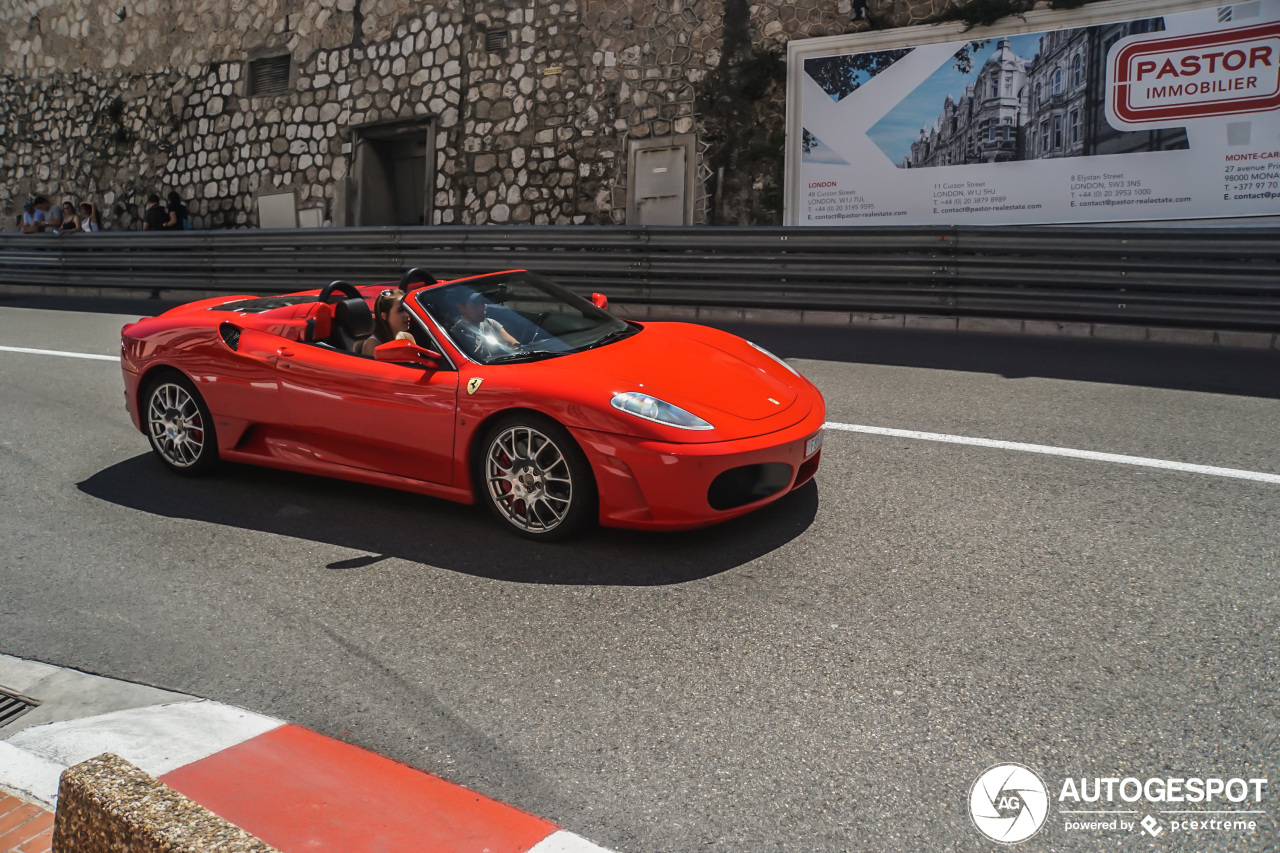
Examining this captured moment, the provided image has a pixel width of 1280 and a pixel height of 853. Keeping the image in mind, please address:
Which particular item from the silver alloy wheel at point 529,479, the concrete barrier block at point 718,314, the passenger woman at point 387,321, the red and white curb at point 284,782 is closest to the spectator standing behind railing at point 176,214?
the concrete barrier block at point 718,314

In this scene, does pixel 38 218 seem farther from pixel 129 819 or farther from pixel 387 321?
pixel 129 819

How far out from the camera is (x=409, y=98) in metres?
18.6

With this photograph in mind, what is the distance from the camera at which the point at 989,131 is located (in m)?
13.5

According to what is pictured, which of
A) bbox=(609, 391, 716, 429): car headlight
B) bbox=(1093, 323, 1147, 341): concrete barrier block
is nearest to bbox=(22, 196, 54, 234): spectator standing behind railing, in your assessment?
bbox=(1093, 323, 1147, 341): concrete barrier block

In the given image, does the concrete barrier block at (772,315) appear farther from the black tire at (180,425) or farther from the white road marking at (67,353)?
the black tire at (180,425)

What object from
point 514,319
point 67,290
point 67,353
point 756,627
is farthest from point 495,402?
point 67,290

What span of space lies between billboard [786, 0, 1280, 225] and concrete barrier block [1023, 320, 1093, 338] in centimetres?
403

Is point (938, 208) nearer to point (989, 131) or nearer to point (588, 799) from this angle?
point (989, 131)

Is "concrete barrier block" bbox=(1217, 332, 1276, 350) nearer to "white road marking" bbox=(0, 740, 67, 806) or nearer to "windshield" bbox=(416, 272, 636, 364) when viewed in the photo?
"windshield" bbox=(416, 272, 636, 364)

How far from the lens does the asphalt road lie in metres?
2.79

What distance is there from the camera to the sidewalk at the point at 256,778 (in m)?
2.59

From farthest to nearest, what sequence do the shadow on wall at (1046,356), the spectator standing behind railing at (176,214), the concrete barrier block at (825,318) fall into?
the spectator standing behind railing at (176,214) < the concrete barrier block at (825,318) < the shadow on wall at (1046,356)

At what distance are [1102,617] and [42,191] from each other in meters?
27.7

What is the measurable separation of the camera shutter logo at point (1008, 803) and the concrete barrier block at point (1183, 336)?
7.67 metres
